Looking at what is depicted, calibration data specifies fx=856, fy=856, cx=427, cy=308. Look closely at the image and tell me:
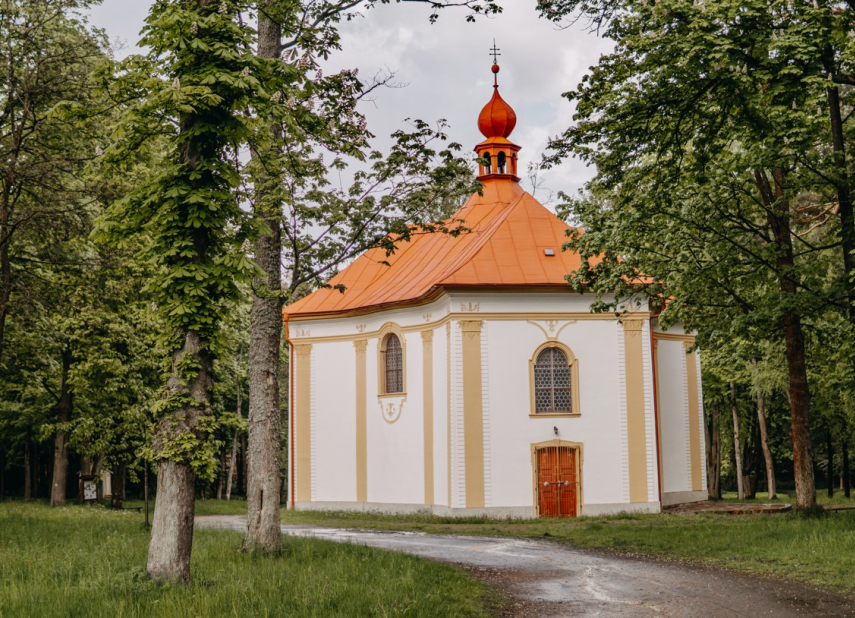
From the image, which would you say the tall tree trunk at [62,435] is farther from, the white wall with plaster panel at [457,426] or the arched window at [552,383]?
the arched window at [552,383]

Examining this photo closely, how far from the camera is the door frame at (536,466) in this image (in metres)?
22.1

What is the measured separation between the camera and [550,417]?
2264 cm

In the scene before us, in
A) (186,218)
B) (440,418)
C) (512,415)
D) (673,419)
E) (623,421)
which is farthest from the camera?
(673,419)

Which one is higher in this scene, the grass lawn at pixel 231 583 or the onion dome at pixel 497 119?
the onion dome at pixel 497 119

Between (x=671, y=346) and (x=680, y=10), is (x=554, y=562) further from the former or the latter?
(x=671, y=346)

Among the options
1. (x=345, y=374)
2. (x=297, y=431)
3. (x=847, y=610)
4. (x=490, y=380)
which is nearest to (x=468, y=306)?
(x=490, y=380)

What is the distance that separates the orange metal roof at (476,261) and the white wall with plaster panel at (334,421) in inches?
57.4

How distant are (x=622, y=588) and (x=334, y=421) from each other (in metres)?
17.5

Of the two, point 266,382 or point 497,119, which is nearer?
point 266,382

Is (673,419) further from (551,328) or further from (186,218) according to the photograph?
(186,218)

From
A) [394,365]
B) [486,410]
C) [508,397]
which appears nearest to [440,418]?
[486,410]

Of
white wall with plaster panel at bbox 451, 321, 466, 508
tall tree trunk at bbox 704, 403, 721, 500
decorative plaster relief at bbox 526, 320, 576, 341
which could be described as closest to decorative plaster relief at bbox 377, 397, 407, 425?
white wall with plaster panel at bbox 451, 321, 466, 508

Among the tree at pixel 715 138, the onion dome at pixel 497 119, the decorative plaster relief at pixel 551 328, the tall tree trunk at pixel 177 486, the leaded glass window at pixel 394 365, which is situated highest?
the onion dome at pixel 497 119

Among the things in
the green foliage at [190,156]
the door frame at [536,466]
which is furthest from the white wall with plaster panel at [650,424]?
the green foliage at [190,156]
